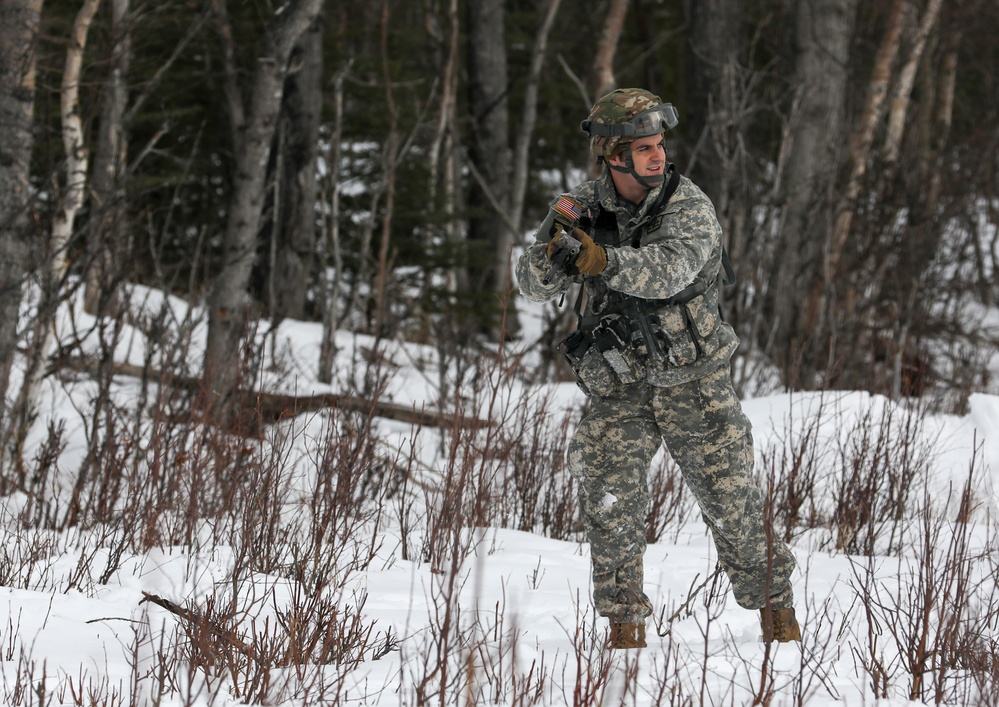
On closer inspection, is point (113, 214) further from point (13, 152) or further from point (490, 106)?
point (490, 106)

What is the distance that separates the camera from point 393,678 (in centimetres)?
260

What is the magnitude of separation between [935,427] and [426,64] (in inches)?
402

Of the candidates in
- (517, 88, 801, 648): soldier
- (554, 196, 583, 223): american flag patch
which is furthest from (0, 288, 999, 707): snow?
(554, 196, 583, 223): american flag patch

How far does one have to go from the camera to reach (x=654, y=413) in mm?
3049

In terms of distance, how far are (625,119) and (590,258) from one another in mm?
482

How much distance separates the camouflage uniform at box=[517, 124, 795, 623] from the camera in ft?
9.62

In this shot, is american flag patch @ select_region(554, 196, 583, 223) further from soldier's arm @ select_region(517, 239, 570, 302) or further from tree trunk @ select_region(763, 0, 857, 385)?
tree trunk @ select_region(763, 0, 857, 385)

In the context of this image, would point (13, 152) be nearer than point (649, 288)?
No

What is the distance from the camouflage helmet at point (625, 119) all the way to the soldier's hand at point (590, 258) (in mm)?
391

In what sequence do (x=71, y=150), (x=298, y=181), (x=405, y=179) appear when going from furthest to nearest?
1. (x=298, y=181)
2. (x=405, y=179)
3. (x=71, y=150)

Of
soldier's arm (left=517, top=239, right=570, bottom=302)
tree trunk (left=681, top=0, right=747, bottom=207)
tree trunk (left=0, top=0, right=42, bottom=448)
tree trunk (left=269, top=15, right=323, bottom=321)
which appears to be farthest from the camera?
tree trunk (left=269, top=15, right=323, bottom=321)

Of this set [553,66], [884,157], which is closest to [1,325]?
[884,157]

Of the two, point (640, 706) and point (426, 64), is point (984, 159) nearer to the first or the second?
point (426, 64)

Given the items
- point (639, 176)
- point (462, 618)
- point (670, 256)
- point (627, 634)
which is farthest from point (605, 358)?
point (462, 618)
